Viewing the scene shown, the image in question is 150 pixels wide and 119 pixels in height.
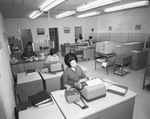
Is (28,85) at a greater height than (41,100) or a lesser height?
lesser

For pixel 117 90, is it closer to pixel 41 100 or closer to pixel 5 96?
pixel 41 100

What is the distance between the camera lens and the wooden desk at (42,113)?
1.23 metres

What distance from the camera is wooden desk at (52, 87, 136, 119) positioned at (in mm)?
1266

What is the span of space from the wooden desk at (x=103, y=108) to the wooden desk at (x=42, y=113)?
7 centimetres

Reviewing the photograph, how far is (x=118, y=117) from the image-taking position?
1512mm

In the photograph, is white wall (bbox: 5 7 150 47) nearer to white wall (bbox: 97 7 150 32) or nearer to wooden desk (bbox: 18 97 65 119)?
white wall (bbox: 97 7 150 32)

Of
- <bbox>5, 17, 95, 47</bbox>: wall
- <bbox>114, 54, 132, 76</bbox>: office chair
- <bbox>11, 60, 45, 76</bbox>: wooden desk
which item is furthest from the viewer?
<bbox>5, 17, 95, 47</bbox>: wall

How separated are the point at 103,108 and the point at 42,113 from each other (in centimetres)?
74

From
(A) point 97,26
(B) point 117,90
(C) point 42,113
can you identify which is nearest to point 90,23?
(A) point 97,26

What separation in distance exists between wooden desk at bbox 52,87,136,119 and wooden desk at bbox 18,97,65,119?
2.8 inches

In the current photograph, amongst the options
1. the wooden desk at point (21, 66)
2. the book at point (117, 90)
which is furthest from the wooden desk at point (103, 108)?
the wooden desk at point (21, 66)

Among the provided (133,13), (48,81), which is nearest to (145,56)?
(133,13)

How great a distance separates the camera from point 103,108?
1.32 meters

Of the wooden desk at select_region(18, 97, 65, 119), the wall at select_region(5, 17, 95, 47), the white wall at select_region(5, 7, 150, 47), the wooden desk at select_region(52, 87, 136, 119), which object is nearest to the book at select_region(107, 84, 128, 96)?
the wooden desk at select_region(52, 87, 136, 119)
